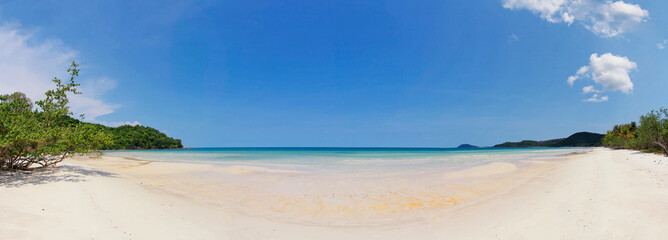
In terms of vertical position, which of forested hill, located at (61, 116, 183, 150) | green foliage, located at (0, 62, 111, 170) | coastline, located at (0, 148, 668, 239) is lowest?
coastline, located at (0, 148, 668, 239)

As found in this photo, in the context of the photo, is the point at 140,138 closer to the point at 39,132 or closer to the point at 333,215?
the point at 39,132

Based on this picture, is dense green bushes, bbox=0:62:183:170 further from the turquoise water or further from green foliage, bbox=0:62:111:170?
the turquoise water

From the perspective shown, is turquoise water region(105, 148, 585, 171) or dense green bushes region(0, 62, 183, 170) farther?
turquoise water region(105, 148, 585, 171)

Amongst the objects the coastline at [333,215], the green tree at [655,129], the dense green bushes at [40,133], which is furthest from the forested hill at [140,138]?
the green tree at [655,129]

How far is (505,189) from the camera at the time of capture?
42.7 ft

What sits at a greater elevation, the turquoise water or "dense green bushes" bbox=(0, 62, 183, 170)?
"dense green bushes" bbox=(0, 62, 183, 170)

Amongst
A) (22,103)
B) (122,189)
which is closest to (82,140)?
(22,103)

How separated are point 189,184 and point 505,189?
16.5 metres

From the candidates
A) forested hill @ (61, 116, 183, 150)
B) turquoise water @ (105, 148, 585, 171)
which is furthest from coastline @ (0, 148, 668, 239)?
forested hill @ (61, 116, 183, 150)

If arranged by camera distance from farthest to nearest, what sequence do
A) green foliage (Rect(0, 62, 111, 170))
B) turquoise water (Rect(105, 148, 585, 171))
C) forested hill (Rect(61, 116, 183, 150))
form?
forested hill (Rect(61, 116, 183, 150)) < turquoise water (Rect(105, 148, 585, 171)) < green foliage (Rect(0, 62, 111, 170))

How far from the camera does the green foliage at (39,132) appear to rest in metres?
9.36

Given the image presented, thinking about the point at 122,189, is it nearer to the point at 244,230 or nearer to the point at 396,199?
the point at 244,230

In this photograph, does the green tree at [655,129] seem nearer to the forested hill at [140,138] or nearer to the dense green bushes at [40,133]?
the dense green bushes at [40,133]

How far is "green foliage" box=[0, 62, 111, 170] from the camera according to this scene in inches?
368
